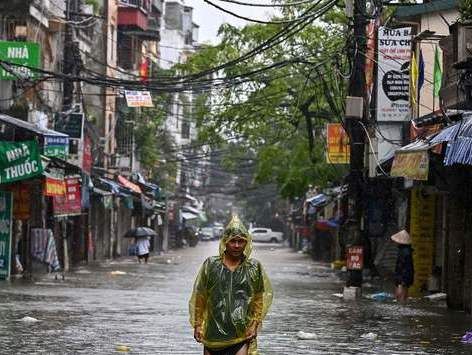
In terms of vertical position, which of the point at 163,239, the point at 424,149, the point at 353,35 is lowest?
the point at 163,239

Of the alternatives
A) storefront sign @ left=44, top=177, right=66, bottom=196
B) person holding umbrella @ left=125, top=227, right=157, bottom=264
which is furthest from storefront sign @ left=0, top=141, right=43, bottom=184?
person holding umbrella @ left=125, top=227, right=157, bottom=264

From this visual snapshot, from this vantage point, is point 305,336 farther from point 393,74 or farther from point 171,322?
point 393,74

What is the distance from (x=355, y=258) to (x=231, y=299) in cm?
1828

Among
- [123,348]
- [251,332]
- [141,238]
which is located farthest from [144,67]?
[251,332]

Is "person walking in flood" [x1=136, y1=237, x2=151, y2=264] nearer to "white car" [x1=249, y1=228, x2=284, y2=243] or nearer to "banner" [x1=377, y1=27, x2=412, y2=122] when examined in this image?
"banner" [x1=377, y1=27, x2=412, y2=122]

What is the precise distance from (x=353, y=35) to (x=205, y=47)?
21.2 m

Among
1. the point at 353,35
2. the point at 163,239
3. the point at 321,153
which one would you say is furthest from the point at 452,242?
the point at 163,239

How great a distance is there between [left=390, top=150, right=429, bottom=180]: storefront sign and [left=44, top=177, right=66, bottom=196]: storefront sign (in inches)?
496

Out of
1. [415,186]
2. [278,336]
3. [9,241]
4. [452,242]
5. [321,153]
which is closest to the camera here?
[278,336]

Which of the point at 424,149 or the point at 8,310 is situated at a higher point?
the point at 424,149

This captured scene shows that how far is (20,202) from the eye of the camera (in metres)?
34.1

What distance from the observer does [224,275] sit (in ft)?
36.0

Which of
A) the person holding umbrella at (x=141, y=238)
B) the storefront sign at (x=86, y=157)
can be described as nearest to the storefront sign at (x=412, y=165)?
the storefront sign at (x=86, y=157)

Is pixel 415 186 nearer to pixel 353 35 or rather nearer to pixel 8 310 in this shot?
pixel 353 35
